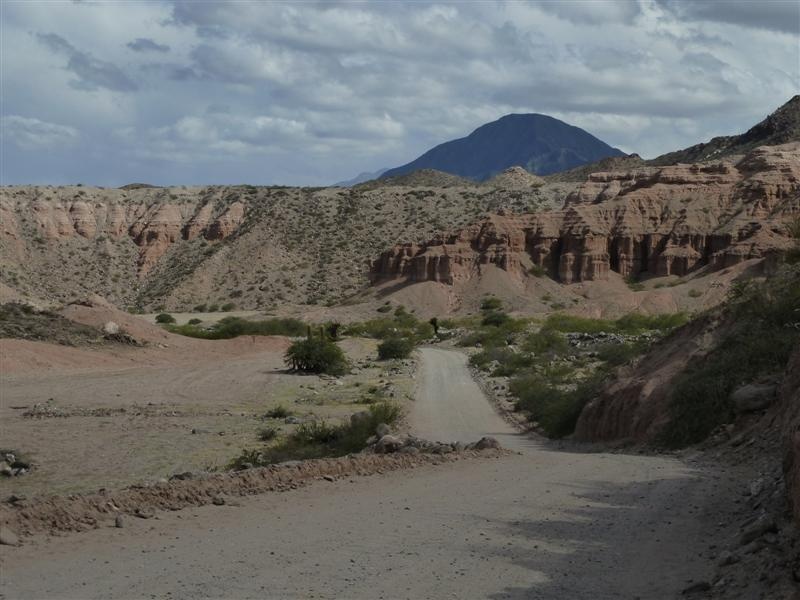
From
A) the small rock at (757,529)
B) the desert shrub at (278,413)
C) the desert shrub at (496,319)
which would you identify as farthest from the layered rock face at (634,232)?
the small rock at (757,529)

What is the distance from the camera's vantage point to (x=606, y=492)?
13.2 meters

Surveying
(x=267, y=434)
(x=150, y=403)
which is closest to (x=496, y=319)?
(x=150, y=403)

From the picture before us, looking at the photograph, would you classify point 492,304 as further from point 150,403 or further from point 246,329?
point 150,403

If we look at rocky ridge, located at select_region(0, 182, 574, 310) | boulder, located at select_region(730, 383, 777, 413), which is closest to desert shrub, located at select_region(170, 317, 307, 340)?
rocky ridge, located at select_region(0, 182, 574, 310)

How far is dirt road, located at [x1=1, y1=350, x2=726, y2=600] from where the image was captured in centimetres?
907

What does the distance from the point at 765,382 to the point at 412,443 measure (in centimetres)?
590

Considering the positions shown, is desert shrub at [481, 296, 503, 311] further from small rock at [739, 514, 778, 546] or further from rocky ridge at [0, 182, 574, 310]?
small rock at [739, 514, 778, 546]

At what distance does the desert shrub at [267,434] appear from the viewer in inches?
952

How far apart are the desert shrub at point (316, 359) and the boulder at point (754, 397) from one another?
26.7 metres

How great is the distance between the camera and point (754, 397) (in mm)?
16906

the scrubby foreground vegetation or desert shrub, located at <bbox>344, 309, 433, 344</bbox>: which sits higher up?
the scrubby foreground vegetation

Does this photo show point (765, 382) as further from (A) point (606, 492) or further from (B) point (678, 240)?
(B) point (678, 240)

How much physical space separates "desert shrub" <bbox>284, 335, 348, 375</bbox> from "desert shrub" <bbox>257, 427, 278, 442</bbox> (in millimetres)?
17199

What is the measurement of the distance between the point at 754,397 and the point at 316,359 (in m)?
27.3
